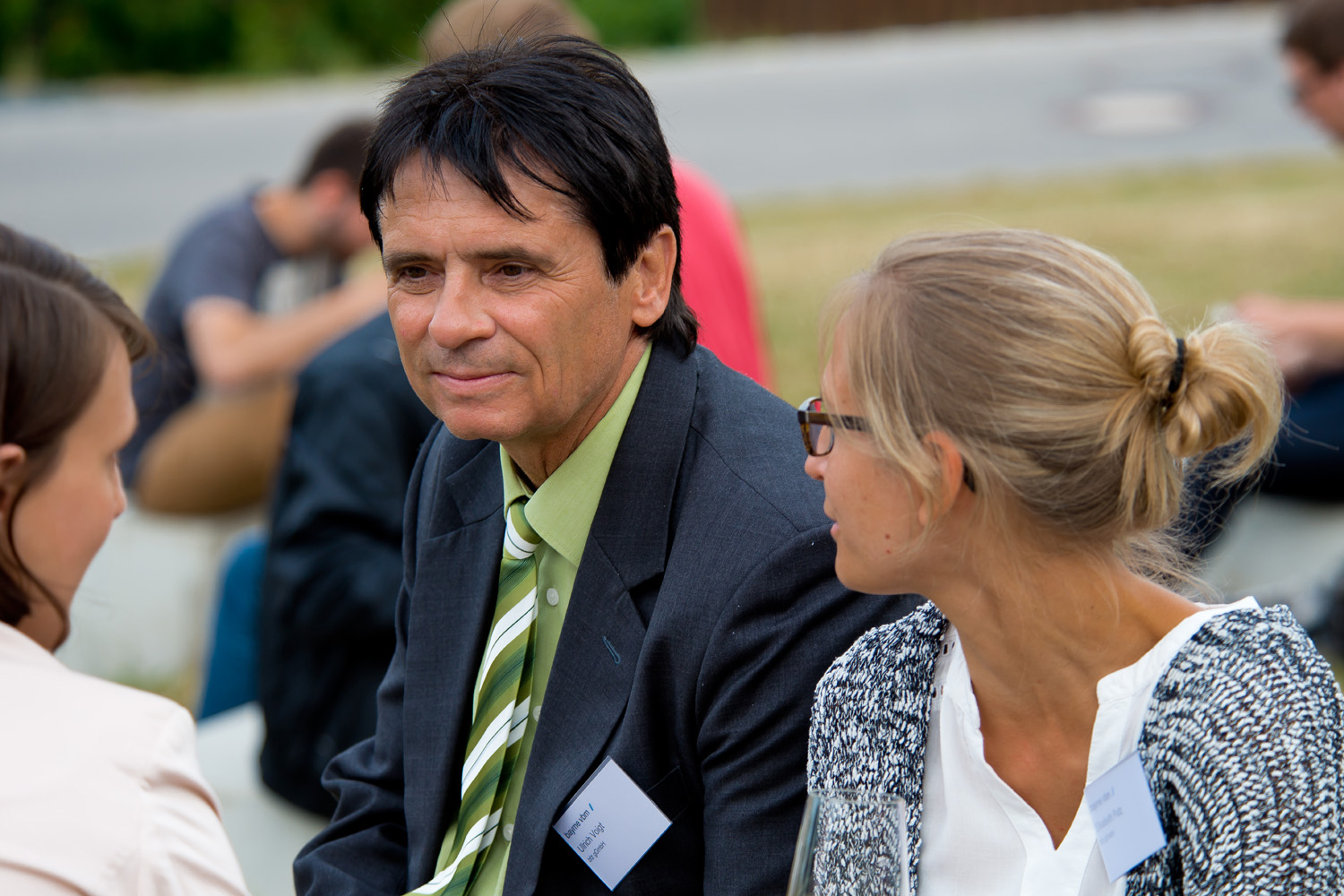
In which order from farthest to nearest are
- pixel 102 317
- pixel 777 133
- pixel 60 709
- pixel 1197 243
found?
pixel 777 133 → pixel 1197 243 → pixel 102 317 → pixel 60 709

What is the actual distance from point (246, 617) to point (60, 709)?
2.09 meters

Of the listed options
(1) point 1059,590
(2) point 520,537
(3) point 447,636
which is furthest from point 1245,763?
(3) point 447,636

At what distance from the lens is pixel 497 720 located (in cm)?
A: 182

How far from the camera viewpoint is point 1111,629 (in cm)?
151

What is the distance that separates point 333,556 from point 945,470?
5.85 ft

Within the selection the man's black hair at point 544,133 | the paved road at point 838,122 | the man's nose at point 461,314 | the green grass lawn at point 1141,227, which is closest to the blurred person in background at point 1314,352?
the green grass lawn at point 1141,227

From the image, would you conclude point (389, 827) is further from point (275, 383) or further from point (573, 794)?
point (275, 383)

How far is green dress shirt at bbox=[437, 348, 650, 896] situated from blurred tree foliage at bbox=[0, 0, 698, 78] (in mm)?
16254

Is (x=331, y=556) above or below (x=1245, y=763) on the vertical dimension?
below

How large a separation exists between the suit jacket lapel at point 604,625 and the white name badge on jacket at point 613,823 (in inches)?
1.3

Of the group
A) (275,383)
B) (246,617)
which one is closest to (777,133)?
(275,383)

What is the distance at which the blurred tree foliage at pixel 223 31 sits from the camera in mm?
17500

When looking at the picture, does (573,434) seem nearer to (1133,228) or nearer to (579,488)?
(579,488)

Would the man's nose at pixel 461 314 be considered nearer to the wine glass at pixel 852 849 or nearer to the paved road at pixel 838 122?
the wine glass at pixel 852 849
